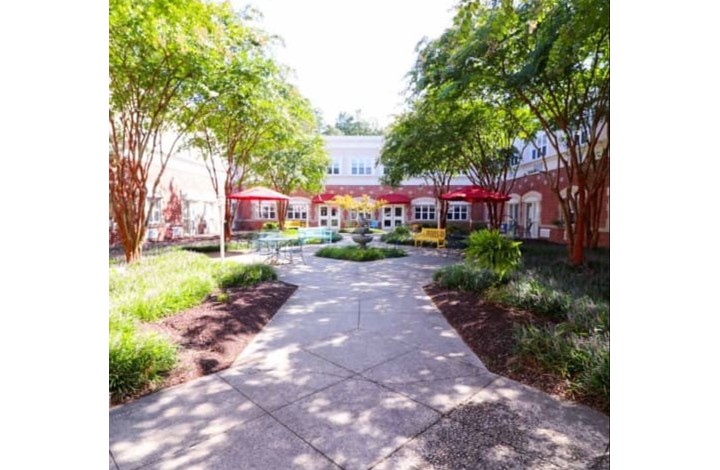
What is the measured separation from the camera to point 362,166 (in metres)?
31.4

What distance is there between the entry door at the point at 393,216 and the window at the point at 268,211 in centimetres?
1010

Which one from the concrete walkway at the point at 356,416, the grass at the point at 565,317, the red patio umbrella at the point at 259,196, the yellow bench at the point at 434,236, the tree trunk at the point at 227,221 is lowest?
the concrete walkway at the point at 356,416

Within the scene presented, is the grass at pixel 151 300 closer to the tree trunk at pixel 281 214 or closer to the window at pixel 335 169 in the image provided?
the tree trunk at pixel 281 214

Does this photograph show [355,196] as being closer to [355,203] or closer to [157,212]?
[355,203]

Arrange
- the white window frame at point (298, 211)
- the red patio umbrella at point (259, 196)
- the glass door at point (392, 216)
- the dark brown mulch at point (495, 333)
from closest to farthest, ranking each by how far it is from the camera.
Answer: the dark brown mulch at point (495, 333), the red patio umbrella at point (259, 196), the glass door at point (392, 216), the white window frame at point (298, 211)

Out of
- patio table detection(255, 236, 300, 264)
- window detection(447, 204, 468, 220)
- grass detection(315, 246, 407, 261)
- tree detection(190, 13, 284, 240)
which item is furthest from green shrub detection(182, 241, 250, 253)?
window detection(447, 204, 468, 220)

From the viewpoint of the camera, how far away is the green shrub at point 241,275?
7.09 metres

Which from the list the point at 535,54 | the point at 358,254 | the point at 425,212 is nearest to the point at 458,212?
the point at 425,212

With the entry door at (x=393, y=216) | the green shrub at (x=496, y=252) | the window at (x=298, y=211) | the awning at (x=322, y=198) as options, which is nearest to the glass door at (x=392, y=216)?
the entry door at (x=393, y=216)

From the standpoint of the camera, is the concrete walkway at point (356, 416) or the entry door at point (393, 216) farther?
the entry door at point (393, 216)

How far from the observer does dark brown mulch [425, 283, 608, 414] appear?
338cm
